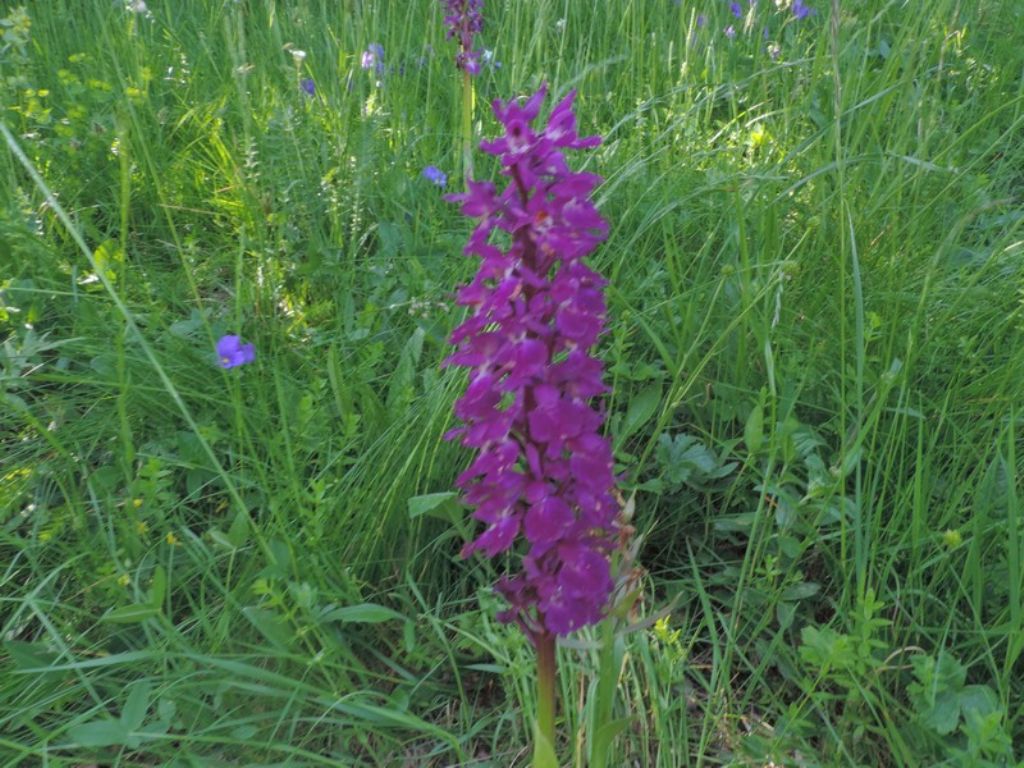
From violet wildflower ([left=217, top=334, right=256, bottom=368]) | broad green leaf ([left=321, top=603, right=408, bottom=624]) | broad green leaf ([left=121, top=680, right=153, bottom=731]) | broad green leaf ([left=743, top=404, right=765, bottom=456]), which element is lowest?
broad green leaf ([left=121, top=680, right=153, bottom=731])

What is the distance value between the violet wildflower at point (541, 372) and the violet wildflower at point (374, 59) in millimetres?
1686

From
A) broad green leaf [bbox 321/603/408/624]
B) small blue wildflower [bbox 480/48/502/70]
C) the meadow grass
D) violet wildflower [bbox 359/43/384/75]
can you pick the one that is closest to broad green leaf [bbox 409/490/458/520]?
the meadow grass

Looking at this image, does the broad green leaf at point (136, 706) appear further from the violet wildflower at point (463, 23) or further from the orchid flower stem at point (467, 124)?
the violet wildflower at point (463, 23)

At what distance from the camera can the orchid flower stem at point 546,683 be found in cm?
112

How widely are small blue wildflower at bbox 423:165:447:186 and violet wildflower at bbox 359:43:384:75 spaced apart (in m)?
0.40

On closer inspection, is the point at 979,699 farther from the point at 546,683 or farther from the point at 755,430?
the point at 546,683

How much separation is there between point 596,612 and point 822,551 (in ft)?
1.91

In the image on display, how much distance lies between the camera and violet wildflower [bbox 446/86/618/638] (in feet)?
3.21

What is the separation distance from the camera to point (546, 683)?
1.14 metres

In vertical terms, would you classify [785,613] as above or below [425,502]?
below

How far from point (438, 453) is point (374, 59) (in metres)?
1.42

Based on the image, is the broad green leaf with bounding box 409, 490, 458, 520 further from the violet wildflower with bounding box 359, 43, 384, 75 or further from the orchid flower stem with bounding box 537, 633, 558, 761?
the violet wildflower with bounding box 359, 43, 384, 75

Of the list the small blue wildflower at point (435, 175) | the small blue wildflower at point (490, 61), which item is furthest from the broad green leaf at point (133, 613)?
the small blue wildflower at point (490, 61)

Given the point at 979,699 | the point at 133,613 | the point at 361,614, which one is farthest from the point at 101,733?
the point at 979,699
